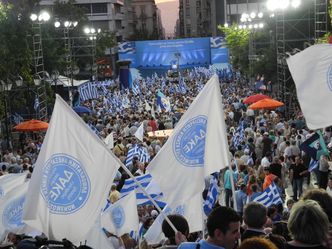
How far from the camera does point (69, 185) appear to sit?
7344mm

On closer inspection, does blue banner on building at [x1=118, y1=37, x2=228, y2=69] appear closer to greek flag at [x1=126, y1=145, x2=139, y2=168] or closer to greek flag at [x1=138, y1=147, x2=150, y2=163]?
greek flag at [x1=138, y1=147, x2=150, y2=163]

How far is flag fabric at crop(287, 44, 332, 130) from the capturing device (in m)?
8.66

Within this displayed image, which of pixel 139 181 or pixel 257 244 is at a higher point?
pixel 257 244

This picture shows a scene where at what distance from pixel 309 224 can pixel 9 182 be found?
5.90 meters

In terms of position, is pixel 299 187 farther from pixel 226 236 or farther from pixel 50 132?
pixel 226 236

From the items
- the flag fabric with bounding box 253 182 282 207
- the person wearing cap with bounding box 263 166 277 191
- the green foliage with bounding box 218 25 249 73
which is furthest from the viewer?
the green foliage with bounding box 218 25 249 73

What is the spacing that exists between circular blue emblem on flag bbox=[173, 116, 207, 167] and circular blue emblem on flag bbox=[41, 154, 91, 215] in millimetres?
1283

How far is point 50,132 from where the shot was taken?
25.0 ft

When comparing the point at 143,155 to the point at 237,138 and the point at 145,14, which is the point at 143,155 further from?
the point at 145,14

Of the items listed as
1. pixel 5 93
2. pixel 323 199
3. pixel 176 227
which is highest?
pixel 323 199

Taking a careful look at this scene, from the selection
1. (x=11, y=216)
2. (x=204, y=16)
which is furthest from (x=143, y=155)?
(x=204, y=16)

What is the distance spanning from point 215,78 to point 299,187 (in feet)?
26.9

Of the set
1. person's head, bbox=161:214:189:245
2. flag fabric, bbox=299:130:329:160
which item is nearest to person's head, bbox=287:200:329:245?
person's head, bbox=161:214:189:245

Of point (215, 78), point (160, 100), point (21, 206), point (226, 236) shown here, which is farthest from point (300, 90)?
point (160, 100)
